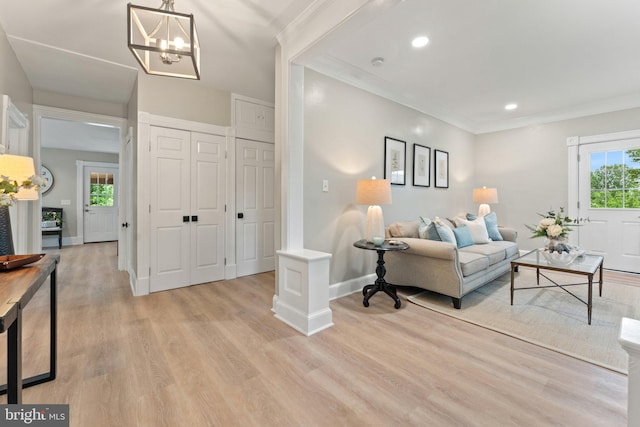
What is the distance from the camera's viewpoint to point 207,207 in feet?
12.2

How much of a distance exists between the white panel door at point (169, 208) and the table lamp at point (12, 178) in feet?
4.84

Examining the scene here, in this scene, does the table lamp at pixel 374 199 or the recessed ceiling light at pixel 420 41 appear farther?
the table lamp at pixel 374 199

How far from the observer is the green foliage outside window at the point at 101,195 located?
297 inches

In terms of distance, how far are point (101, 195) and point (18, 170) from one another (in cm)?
733

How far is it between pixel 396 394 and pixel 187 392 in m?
1.18

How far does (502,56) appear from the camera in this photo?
2902mm

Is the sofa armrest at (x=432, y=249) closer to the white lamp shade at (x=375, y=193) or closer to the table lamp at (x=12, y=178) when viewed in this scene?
the white lamp shade at (x=375, y=193)

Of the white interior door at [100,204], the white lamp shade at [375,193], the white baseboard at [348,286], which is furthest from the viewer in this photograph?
the white interior door at [100,204]

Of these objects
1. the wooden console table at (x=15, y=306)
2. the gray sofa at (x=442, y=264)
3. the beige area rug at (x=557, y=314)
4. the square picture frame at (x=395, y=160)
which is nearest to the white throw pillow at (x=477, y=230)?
the gray sofa at (x=442, y=264)

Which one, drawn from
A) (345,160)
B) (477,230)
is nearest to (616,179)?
(477,230)

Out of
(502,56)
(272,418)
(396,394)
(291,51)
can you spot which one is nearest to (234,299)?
(272,418)

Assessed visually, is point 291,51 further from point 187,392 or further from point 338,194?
point 187,392

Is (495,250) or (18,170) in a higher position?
(18,170)

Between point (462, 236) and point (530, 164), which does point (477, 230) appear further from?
point (530, 164)
